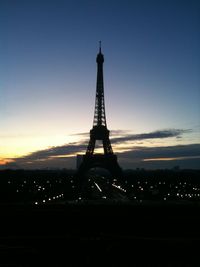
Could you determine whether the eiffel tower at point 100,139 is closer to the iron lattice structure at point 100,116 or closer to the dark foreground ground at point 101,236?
the iron lattice structure at point 100,116

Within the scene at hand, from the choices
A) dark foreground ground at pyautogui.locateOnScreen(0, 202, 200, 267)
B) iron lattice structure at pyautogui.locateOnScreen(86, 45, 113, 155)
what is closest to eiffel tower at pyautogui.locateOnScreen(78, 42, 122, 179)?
iron lattice structure at pyautogui.locateOnScreen(86, 45, 113, 155)

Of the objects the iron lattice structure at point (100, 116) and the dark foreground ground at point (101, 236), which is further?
the iron lattice structure at point (100, 116)

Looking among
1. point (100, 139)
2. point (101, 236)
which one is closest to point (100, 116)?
point (100, 139)

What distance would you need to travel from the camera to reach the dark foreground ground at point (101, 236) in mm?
18000

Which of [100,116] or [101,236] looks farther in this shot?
[100,116]

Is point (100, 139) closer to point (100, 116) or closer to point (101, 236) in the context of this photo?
point (100, 116)

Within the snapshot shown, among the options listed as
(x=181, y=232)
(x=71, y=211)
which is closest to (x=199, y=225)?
(x=181, y=232)

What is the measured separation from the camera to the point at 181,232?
24.4 m

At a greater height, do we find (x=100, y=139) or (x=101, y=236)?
(x=100, y=139)

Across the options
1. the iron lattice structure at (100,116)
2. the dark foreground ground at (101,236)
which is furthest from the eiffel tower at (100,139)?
the dark foreground ground at (101,236)

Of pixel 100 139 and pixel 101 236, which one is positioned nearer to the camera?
pixel 101 236

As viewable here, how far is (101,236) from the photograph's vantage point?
882 inches

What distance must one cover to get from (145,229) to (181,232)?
8.62 feet

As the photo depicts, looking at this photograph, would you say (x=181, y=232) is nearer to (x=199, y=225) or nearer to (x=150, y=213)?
(x=199, y=225)
